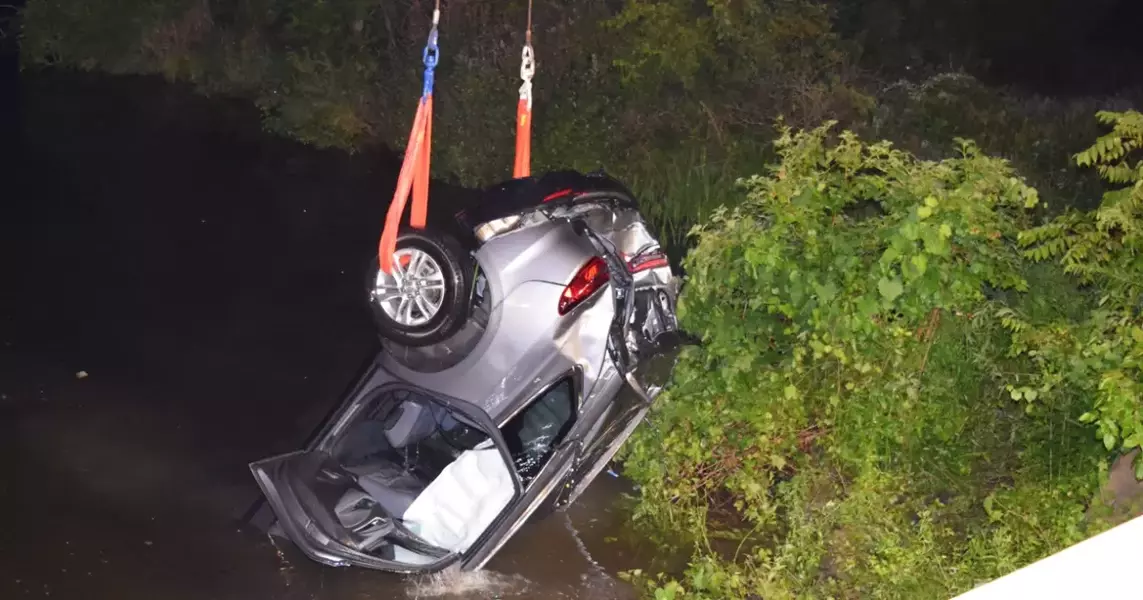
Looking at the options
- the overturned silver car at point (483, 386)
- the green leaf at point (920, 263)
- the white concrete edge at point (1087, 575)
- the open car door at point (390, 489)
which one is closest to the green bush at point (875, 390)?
the green leaf at point (920, 263)

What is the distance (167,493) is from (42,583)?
3.15 feet

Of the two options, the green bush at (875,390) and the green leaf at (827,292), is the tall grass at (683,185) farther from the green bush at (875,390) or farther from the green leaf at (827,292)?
the green leaf at (827,292)

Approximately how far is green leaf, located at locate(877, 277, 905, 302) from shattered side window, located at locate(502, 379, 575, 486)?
1.69 m

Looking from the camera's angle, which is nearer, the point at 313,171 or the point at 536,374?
the point at 536,374

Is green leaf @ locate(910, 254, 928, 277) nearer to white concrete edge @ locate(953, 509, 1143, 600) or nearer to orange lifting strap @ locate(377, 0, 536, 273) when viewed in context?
orange lifting strap @ locate(377, 0, 536, 273)

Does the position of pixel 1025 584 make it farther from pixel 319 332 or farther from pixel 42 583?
pixel 319 332

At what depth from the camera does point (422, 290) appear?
16.4ft

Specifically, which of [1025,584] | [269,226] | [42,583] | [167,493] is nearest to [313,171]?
[269,226]

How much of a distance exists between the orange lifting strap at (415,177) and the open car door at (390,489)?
0.64 m

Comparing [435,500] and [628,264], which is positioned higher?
[628,264]

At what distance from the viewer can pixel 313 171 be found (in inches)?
515

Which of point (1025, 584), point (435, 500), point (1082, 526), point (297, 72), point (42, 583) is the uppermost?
point (297, 72)

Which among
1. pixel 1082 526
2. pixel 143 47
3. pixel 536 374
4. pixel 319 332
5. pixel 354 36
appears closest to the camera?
pixel 1082 526

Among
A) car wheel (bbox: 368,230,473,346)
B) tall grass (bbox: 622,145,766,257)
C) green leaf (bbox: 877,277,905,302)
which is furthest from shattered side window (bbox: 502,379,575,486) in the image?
→ tall grass (bbox: 622,145,766,257)
